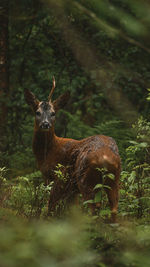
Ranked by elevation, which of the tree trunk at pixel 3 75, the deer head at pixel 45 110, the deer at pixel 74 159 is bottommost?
the deer at pixel 74 159

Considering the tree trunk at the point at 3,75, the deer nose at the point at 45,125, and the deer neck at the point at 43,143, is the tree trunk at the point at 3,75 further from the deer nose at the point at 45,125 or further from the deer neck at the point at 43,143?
the deer nose at the point at 45,125

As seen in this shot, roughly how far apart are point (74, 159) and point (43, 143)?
1.13 metres

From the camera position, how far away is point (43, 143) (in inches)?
245

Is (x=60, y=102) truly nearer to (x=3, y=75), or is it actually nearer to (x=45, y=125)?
(x=45, y=125)

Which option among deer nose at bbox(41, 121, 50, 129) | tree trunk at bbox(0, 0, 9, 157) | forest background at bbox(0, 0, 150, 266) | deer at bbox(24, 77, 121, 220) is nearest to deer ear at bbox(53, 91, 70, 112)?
deer at bbox(24, 77, 121, 220)

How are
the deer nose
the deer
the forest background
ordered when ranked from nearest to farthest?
the deer → the forest background → the deer nose

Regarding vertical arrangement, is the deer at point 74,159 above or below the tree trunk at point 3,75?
below

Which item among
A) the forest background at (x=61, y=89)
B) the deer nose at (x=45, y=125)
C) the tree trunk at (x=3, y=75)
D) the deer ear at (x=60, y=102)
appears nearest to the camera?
the forest background at (x=61, y=89)

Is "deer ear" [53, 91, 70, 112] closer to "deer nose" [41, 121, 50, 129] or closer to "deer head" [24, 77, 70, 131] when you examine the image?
"deer head" [24, 77, 70, 131]

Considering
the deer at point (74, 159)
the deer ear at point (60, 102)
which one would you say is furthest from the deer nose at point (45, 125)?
the deer ear at point (60, 102)

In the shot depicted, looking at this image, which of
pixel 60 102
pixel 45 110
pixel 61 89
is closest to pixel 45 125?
pixel 45 110

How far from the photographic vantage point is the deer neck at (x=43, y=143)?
610cm

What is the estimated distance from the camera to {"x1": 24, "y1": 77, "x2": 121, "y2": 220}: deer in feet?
14.3

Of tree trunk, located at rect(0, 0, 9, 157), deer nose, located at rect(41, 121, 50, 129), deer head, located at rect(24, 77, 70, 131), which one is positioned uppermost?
tree trunk, located at rect(0, 0, 9, 157)
